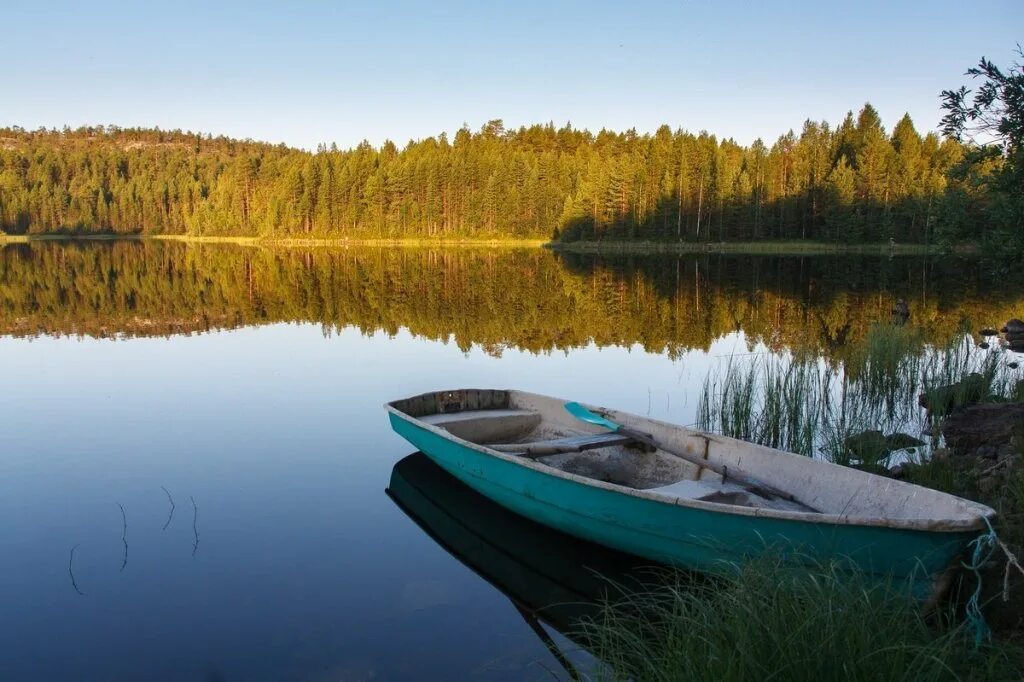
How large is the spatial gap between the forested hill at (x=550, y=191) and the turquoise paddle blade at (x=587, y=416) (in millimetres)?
35122

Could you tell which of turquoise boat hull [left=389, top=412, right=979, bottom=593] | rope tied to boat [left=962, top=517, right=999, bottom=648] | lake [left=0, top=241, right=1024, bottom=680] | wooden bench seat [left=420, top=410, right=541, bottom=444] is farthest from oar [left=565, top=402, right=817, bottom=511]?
rope tied to boat [left=962, top=517, right=999, bottom=648]

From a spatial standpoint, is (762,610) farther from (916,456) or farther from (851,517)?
(916,456)

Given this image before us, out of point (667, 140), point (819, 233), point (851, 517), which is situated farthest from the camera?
point (667, 140)

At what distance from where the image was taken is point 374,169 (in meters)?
97.4

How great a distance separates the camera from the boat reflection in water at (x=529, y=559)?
6.45 meters

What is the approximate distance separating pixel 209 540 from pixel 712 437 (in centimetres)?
523

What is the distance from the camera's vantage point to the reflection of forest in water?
21.4m

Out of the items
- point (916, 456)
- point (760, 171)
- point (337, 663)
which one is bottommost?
point (337, 663)

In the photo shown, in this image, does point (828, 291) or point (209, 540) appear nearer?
point (209, 540)

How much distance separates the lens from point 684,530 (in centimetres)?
607

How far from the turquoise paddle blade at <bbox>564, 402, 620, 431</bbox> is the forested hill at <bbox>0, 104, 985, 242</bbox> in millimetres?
35122

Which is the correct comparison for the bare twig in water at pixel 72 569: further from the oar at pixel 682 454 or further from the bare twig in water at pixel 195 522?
the oar at pixel 682 454

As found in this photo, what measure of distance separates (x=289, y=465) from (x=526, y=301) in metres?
18.5

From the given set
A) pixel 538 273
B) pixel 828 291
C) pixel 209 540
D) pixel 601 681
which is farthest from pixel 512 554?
pixel 538 273
